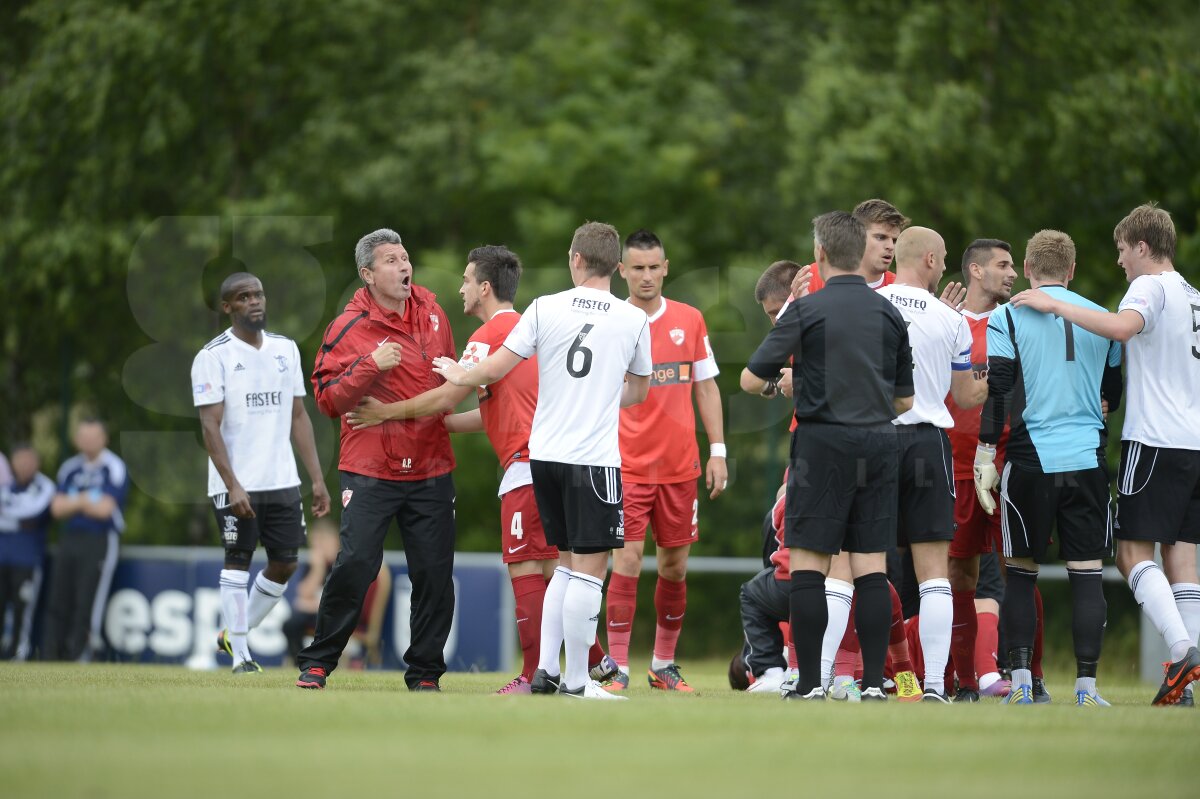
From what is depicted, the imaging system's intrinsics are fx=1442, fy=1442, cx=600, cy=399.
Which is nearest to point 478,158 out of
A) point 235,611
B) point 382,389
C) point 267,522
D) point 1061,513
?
point 267,522

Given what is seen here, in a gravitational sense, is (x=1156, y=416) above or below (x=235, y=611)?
above

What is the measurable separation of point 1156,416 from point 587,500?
3.18 metres

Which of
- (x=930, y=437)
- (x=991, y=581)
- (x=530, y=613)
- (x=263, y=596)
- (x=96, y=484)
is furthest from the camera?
(x=96, y=484)

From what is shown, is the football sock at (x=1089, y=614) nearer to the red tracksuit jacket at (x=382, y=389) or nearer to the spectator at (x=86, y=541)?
the red tracksuit jacket at (x=382, y=389)

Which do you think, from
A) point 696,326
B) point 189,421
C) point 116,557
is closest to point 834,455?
point 696,326

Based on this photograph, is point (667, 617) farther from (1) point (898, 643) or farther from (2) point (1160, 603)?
(2) point (1160, 603)

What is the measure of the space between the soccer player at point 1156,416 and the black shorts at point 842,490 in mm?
1383

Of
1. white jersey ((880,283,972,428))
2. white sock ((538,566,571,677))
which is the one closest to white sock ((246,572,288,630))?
white sock ((538,566,571,677))

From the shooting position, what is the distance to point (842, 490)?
703cm

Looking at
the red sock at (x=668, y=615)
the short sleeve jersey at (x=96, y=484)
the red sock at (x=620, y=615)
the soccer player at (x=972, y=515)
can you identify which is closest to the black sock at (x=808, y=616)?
the soccer player at (x=972, y=515)

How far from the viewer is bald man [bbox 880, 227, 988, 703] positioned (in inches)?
295

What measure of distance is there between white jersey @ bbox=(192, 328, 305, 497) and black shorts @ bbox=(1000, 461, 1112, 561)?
4.94 metres

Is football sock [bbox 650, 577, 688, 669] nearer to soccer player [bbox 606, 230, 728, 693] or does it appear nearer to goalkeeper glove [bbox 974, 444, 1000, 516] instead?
soccer player [bbox 606, 230, 728, 693]

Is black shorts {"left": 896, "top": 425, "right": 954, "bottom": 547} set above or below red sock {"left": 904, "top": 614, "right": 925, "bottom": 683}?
above
